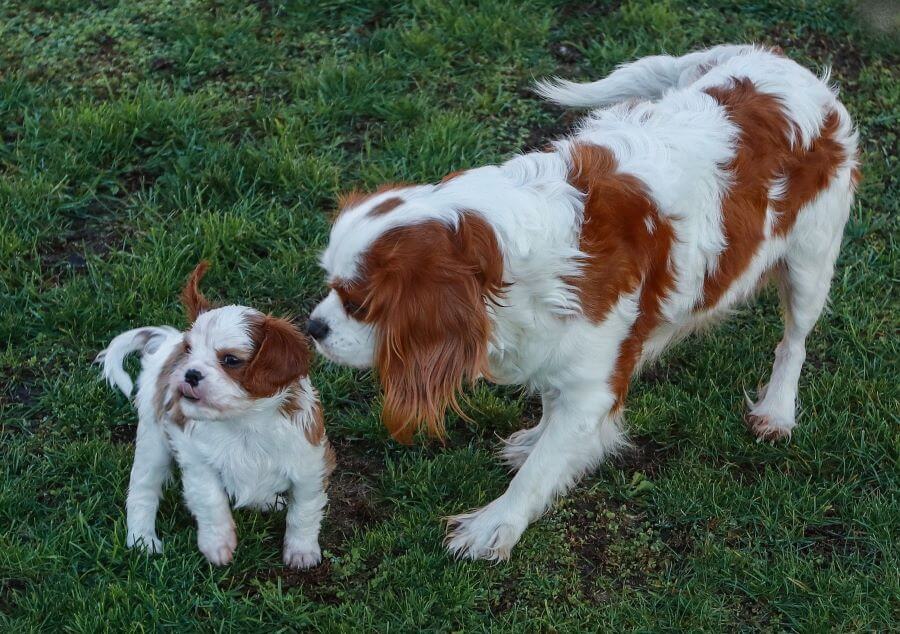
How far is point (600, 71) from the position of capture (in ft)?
18.3

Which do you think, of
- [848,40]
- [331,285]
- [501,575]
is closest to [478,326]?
[331,285]

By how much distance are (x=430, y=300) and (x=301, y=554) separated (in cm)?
106

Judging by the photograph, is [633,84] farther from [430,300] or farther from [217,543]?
[217,543]

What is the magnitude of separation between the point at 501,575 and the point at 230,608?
2.91 ft

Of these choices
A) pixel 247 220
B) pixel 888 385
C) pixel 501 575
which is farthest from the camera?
pixel 247 220

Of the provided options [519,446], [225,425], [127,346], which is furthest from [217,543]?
[519,446]

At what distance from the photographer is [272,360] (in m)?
2.97

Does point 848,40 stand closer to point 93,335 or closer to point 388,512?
point 388,512

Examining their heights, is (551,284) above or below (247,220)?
above

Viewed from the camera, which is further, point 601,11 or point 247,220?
point 601,11

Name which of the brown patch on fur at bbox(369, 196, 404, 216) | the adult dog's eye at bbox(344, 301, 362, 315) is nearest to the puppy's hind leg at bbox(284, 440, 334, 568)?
the adult dog's eye at bbox(344, 301, 362, 315)

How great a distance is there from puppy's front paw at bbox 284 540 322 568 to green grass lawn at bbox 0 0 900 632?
0.05 meters

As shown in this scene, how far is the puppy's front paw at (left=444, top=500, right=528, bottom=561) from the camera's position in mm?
3445

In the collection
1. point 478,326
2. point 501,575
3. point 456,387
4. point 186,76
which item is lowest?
point 501,575
